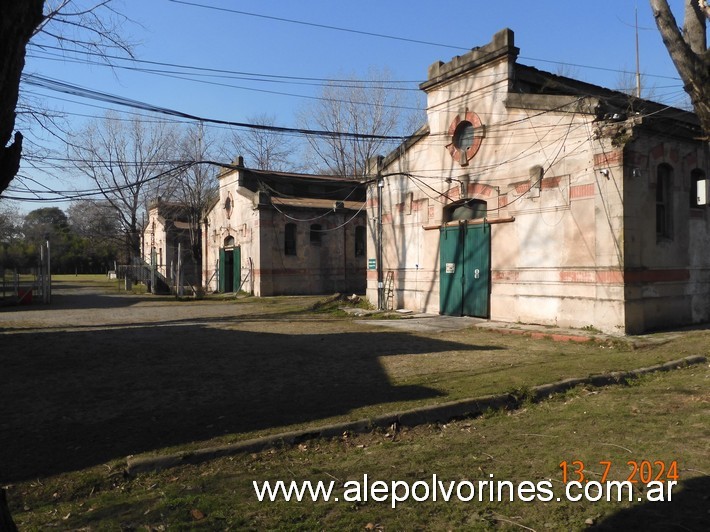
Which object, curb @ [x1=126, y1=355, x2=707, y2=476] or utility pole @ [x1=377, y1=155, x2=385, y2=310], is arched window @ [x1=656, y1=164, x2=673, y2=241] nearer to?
curb @ [x1=126, y1=355, x2=707, y2=476]

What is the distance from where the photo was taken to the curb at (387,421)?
4.80 meters

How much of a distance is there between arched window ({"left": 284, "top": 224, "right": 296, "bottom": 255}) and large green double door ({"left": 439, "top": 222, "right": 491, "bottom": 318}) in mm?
13887

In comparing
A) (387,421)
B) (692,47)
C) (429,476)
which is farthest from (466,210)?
(429,476)

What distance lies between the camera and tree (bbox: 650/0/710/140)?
6.28 metres

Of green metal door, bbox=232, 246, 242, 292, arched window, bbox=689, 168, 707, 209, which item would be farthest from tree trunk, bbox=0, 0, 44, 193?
green metal door, bbox=232, 246, 242, 292

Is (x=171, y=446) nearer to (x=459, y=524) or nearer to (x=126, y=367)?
(x=459, y=524)

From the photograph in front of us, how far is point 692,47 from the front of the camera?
6.58 m

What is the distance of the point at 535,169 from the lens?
14.4 meters

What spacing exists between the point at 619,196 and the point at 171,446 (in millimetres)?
11297

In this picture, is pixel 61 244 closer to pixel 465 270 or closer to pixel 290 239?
pixel 290 239

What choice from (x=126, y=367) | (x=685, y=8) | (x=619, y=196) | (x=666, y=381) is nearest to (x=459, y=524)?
(x=666, y=381)

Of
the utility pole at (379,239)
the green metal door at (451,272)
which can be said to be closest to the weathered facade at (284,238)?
the utility pole at (379,239)

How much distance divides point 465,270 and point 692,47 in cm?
1045

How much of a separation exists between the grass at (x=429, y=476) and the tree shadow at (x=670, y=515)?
0.04 ft
